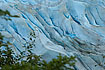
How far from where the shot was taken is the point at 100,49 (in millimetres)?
4352

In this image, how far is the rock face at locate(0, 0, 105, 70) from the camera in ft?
13.4

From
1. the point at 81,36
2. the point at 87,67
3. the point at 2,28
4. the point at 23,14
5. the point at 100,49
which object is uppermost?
the point at 23,14

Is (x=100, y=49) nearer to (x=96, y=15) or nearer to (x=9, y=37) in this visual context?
(x=96, y=15)

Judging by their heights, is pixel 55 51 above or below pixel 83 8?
below

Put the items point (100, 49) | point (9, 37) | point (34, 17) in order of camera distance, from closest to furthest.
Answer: point (9, 37) < point (100, 49) < point (34, 17)

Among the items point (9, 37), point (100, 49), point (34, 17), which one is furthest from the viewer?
point (34, 17)

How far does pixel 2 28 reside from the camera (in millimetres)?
3998

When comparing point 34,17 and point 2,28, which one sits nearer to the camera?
point 2,28

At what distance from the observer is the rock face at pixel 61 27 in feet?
13.4

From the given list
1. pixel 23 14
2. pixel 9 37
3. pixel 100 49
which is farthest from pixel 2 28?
pixel 100 49

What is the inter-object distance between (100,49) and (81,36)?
0.62m

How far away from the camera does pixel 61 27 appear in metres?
4.71

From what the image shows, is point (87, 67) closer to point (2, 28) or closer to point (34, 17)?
point (34, 17)

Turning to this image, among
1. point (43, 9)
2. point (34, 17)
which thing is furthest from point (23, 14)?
point (43, 9)
